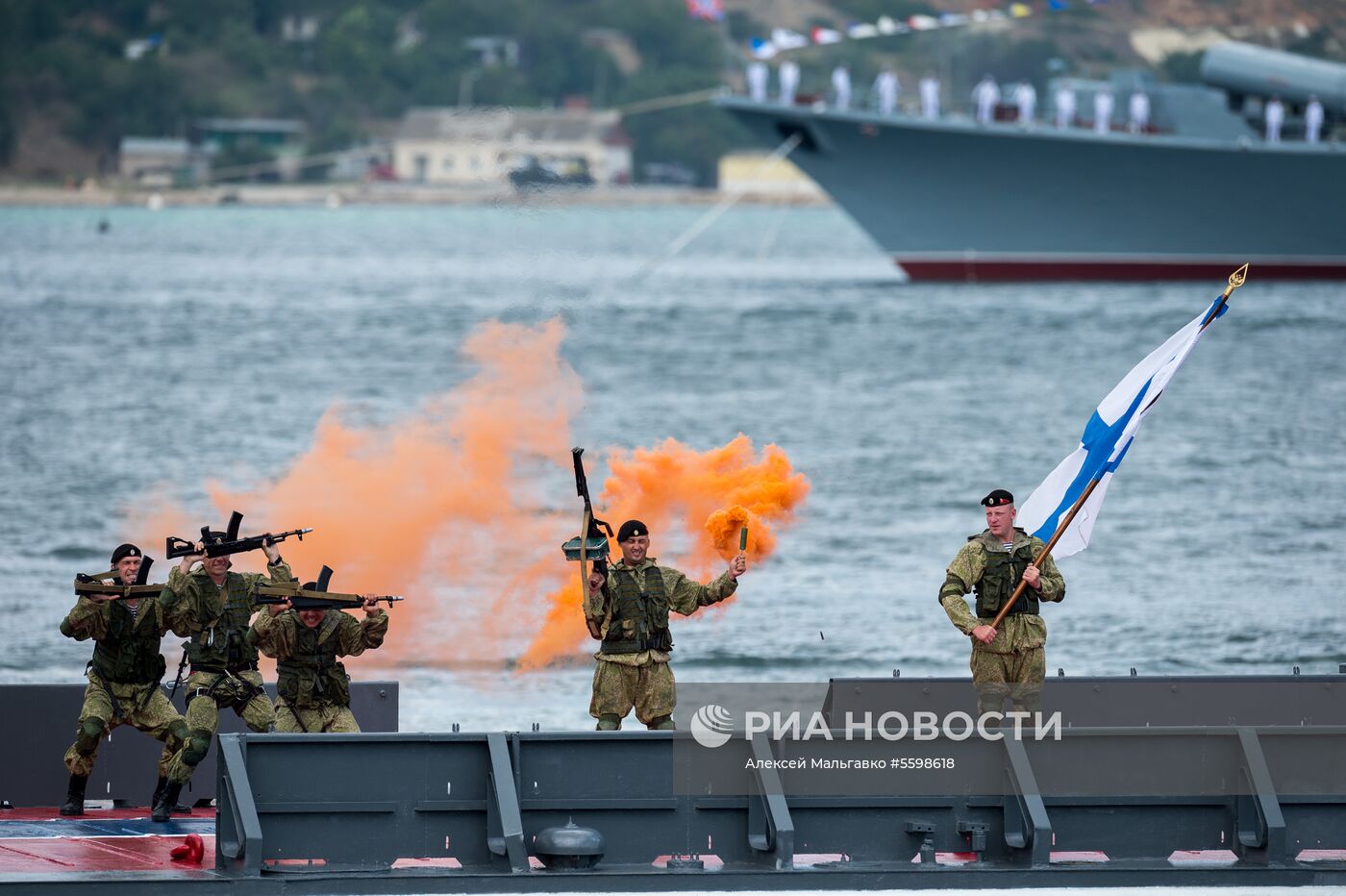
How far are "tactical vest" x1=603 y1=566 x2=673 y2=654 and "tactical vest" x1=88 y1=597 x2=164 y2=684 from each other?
2710 mm

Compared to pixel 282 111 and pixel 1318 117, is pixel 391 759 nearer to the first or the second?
pixel 1318 117

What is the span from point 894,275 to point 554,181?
72.1 m

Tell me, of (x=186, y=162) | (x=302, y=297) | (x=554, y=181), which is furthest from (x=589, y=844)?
(x=186, y=162)

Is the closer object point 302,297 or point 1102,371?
point 1102,371

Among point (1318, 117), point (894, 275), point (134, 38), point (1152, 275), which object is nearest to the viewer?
point (1318, 117)

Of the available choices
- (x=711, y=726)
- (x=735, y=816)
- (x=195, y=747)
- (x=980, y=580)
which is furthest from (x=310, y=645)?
(x=980, y=580)

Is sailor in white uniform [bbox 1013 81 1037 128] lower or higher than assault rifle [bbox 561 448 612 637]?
higher

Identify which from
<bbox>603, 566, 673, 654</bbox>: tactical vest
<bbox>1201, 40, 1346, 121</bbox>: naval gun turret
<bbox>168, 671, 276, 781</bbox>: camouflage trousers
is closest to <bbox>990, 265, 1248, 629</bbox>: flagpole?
<bbox>603, 566, 673, 654</bbox>: tactical vest

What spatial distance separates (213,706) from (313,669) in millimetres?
737

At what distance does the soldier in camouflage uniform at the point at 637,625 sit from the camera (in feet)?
41.3

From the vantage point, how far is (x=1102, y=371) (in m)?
58.5

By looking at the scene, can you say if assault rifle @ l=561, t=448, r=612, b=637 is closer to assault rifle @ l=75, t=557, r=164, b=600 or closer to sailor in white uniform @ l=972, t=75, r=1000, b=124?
assault rifle @ l=75, t=557, r=164, b=600

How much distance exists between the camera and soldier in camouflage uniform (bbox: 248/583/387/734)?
1248 cm

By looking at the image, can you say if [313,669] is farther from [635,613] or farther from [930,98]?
[930,98]
